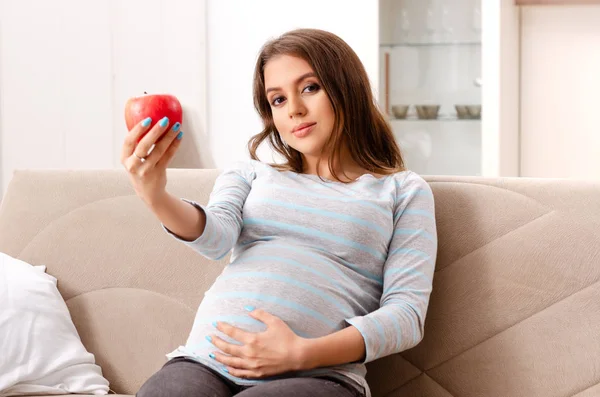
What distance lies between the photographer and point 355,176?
163 cm

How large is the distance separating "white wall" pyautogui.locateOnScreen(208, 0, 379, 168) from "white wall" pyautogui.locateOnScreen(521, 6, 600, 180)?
3.29 ft

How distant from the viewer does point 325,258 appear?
Answer: 146 centimetres

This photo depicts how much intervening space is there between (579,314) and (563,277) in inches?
2.9

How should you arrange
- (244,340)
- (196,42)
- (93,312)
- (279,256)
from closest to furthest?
(244,340), (279,256), (93,312), (196,42)

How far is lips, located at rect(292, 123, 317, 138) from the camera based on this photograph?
160cm

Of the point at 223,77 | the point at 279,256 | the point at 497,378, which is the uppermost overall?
the point at 223,77

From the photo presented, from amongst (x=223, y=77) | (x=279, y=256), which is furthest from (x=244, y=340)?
(x=223, y=77)

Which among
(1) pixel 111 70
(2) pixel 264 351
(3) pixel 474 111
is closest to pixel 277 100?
(2) pixel 264 351

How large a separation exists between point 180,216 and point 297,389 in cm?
34

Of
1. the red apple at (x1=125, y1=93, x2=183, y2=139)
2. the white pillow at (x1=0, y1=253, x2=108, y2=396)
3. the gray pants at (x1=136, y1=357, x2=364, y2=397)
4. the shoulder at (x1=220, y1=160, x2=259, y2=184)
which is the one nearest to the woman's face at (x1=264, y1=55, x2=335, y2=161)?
the shoulder at (x1=220, y1=160, x2=259, y2=184)

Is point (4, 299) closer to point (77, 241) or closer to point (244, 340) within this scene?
point (77, 241)

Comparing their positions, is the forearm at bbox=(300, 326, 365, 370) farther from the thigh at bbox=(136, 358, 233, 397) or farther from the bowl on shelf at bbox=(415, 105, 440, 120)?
the bowl on shelf at bbox=(415, 105, 440, 120)

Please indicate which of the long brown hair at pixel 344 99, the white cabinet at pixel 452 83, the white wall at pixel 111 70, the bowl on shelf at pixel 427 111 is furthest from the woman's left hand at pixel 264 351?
the white wall at pixel 111 70

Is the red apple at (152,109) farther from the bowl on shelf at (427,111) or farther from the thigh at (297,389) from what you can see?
the bowl on shelf at (427,111)
